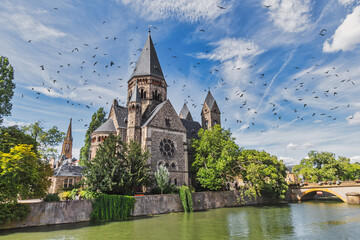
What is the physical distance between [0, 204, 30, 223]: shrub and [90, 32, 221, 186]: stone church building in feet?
44.9

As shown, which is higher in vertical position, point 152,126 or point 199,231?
point 152,126

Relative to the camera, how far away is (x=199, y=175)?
34375 millimetres

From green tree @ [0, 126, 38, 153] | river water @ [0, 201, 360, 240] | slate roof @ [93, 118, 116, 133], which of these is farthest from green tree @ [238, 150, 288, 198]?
green tree @ [0, 126, 38, 153]

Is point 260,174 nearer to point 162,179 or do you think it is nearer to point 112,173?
point 162,179

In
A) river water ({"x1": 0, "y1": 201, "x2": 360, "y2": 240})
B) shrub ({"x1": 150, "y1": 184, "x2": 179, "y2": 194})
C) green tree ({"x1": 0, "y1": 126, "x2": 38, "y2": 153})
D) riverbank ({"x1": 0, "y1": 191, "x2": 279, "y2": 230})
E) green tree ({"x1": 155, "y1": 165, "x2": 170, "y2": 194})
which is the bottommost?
river water ({"x1": 0, "y1": 201, "x2": 360, "y2": 240})

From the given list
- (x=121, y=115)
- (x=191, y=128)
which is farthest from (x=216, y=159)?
(x=121, y=115)

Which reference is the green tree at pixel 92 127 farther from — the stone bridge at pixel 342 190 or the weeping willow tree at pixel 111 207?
the stone bridge at pixel 342 190

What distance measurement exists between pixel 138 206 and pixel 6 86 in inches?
807

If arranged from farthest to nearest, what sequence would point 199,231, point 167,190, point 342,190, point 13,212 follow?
point 342,190
point 167,190
point 13,212
point 199,231

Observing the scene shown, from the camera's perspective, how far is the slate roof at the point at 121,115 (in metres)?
Answer: 34.3

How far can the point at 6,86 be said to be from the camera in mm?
25438

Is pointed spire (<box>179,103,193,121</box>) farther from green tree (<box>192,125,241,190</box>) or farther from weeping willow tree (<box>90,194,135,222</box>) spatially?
weeping willow tree (<box>90,194,135,222</box>)

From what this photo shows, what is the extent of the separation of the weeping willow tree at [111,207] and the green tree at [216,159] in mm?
12640

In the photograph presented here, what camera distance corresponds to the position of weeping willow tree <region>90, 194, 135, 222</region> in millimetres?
21797
